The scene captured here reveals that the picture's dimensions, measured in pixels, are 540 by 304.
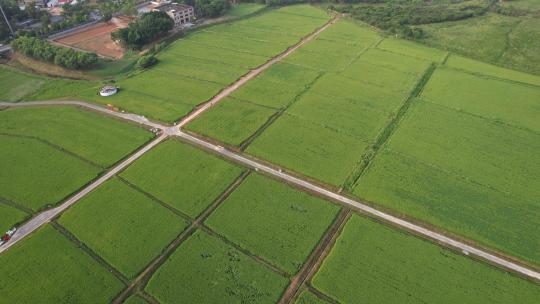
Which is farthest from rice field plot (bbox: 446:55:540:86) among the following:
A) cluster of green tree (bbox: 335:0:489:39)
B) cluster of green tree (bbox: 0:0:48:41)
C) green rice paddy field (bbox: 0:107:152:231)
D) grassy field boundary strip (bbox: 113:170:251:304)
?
cluster of green tree (bbox: 0:0:48:41)

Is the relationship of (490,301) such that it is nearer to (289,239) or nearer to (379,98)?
(289,239)

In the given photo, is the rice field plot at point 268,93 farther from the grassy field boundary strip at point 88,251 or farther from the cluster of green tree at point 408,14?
the cluster of green tree at point 408,14

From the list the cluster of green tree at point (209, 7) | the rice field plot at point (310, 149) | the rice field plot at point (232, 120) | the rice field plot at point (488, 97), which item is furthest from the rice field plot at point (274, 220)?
the cluster of green tree at point (209, 7)

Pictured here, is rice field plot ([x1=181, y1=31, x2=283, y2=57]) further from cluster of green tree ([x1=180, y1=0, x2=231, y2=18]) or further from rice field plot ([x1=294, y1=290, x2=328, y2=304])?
rice field plot ([x1=294, y1=290, x2=328, y2=304])

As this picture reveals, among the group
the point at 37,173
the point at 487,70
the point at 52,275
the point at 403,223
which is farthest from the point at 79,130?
the point at 487,70

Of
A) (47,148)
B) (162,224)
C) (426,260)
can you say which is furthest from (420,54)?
(47,148)

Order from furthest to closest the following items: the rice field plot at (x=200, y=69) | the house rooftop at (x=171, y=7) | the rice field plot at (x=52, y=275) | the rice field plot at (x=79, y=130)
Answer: the house rooftop at (x=171, y=7), the rice field plot at (x=200, y=69), the rice field plot at (x=79, y=130), the rice field plot at (x=52, y=275)
